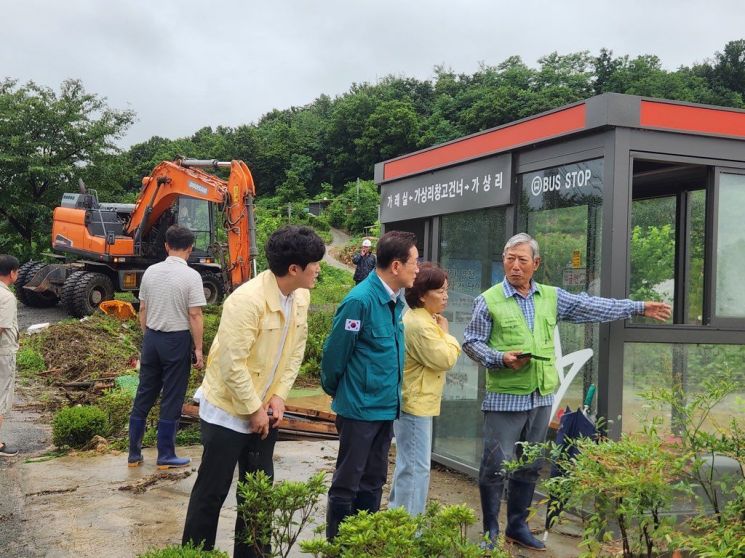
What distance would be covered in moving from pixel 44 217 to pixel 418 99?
5672cm

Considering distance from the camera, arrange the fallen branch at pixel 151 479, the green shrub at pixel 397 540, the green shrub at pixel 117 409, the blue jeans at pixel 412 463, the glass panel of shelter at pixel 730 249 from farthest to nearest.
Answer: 1. the green shrub at pixel 117 409
2. the fallen branch at pixel 151 479
3. the glass panel of shelter at pixel 730 249
4. the blue jeans at pixel 412 463
5. the green shrub at pixel 397 540

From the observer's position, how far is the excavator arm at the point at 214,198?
1522 cm

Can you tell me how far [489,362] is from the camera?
425cm

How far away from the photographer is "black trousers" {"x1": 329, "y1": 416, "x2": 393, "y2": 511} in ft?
12.4

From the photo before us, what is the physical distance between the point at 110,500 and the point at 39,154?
945 inches

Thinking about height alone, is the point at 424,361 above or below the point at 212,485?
above

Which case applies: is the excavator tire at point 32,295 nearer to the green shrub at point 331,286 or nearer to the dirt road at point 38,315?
the dirt road at point 38,315

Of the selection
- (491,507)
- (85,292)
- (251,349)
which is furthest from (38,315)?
(251,349)

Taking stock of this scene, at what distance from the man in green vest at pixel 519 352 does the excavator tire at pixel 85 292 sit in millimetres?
14074

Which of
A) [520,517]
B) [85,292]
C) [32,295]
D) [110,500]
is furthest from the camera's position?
[32,295]

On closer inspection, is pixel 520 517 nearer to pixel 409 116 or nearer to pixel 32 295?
pixel 32 295

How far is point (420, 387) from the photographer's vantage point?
168 inches

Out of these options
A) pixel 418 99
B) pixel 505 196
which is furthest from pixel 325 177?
pixel 505 196

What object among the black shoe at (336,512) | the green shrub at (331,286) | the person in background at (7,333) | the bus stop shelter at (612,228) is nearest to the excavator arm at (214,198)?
the green shrub at (331,286)
